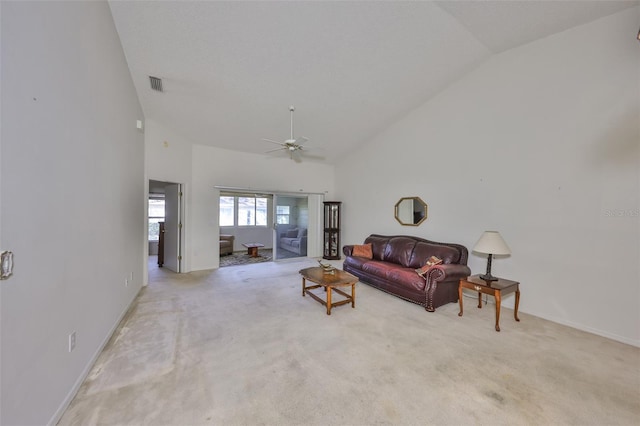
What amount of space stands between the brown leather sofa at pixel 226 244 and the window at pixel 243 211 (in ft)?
1.93

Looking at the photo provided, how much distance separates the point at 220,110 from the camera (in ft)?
14.9

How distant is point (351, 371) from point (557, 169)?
3.74m

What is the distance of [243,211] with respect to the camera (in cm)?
859

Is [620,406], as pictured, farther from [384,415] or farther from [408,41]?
[408,41]

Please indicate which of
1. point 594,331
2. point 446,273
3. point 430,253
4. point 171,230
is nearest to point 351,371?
point 446,273

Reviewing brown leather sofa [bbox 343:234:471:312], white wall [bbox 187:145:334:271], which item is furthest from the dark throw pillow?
white wall [bbox 187:145:334:271]

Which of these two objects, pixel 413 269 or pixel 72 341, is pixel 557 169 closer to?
pixel 413 269

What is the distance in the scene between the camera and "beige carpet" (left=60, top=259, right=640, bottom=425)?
1.77 m

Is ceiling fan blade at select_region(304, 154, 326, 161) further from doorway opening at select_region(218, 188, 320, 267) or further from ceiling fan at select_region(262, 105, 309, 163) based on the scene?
doorway opening at select_region(218, 188, 320, 267)

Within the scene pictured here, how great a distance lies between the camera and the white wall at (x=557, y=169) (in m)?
2.88

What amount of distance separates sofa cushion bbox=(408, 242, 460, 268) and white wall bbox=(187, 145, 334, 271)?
389 cm

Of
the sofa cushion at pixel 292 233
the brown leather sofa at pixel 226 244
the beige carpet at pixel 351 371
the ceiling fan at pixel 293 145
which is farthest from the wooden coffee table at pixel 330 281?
the brown leather sofa at pixel 226 244

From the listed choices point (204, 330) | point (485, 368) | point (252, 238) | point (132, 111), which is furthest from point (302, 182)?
point (485, 368)

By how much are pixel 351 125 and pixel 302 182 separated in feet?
7.75
